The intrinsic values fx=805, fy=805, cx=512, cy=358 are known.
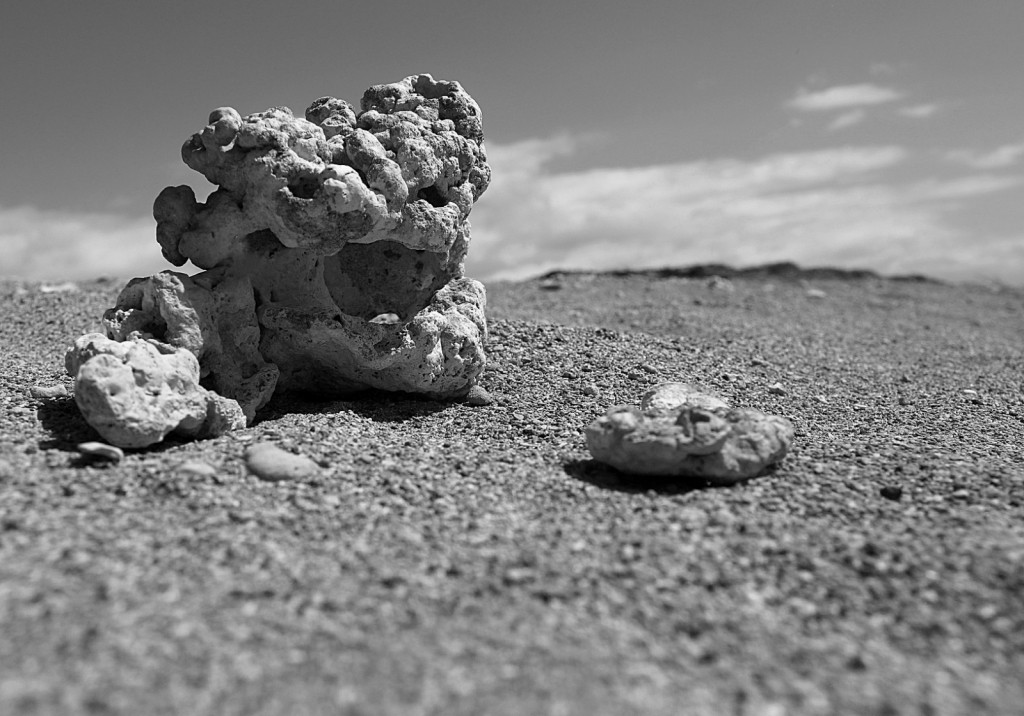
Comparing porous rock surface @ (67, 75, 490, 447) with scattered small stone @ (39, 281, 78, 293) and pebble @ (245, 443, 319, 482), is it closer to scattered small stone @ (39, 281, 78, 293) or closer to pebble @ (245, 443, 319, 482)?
pebble @ (245, 443, 319, 482)

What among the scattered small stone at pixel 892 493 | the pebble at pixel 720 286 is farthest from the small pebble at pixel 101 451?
the pebble at pixel 720 286

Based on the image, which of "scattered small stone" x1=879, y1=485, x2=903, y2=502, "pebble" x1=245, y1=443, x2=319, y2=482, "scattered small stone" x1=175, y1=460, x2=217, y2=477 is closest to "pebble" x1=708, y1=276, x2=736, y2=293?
"scattered small stone" x1=879, y1=485, x2=903, y2=502

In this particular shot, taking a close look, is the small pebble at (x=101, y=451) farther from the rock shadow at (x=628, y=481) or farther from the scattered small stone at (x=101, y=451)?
the rock shadow at (x=628, y=481)

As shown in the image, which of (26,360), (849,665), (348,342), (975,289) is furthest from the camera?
(975,289)

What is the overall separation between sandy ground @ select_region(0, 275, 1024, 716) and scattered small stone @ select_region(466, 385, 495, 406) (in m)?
0.26

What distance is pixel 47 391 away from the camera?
297 inches

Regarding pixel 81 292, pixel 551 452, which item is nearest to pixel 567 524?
pixel 551 452

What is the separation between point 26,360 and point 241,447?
4785 mm

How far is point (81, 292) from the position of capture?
14.6 meters

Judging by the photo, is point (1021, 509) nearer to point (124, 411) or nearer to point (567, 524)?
point (567, 524)

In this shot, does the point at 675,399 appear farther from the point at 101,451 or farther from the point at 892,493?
the point at 101,451

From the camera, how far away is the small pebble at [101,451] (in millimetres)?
5727

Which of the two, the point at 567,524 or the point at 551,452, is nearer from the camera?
the point at 567,524

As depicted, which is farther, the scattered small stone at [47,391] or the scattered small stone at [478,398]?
the scattered small stone at [478,398]
